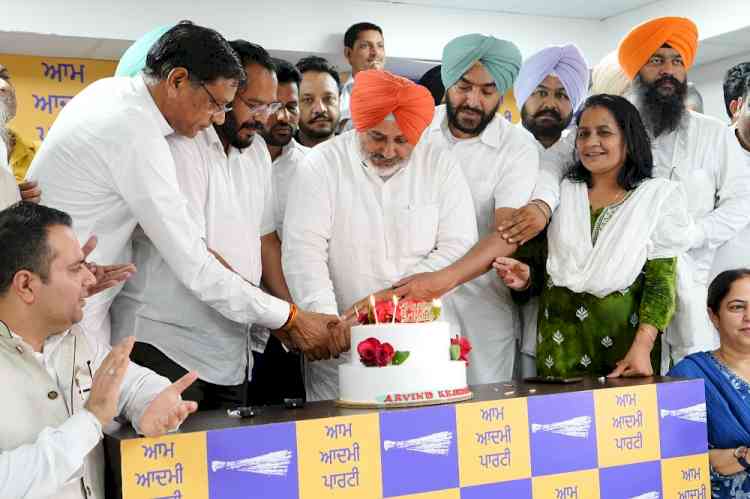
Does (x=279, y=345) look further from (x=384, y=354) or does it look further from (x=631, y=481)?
(x=631, y=481)

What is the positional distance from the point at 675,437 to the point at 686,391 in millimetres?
163

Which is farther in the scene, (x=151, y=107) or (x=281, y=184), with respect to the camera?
(x=281, y=184)

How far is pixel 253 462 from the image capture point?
2562 mm

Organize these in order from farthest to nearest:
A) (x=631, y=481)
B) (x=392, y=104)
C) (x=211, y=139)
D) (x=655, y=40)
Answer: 1. (x=655, y=40)
2. (x=392, y=104)
3. (x=211, y=139)
4. (x=631, y=481)

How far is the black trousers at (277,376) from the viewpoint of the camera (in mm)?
4184

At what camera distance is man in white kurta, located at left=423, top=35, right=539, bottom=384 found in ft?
13.2

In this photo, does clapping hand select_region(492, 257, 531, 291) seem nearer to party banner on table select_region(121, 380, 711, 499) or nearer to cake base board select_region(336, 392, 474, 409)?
party banner on table select_region(121, 380, 711, 499)

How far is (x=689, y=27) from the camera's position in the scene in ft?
14.6

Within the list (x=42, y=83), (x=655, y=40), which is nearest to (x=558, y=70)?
(x=655, y=40)

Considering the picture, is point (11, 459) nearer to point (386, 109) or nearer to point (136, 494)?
point (136, 494)

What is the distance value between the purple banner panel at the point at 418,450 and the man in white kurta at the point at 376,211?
988mm

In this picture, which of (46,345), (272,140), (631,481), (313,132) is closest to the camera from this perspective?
(46,345)

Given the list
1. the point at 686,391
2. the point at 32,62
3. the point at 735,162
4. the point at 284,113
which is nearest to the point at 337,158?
the point at 284,113

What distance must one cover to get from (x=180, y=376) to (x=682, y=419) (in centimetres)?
173
